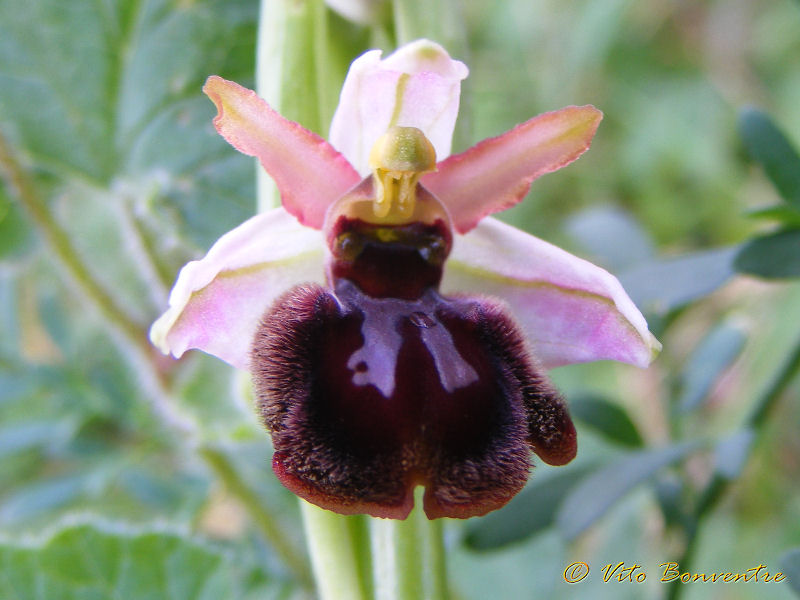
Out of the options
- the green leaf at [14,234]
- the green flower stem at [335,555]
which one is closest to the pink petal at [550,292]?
the green flower stem at [335,555]

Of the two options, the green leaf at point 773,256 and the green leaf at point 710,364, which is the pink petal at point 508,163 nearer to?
the green leaf at point 773,256

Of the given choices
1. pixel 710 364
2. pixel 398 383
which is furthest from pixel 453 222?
pixel 710 364

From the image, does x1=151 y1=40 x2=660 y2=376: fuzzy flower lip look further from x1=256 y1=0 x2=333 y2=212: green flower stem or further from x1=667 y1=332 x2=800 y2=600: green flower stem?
x1=667 y1=332 x2=800 y2=600: green flower stem

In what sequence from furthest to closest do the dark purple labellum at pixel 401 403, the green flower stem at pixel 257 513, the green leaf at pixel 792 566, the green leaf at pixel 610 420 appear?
the green flower stem at pixel 257 513
the green leaf at pixel 610 420
the green leaf at pixel 792 566
the dark purple labellum at pixel 401 403

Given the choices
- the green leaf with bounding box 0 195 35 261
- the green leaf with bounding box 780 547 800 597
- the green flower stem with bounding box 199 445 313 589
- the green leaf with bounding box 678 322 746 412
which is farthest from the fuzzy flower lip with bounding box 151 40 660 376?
the green leaf with bounding box 0 195 35 261

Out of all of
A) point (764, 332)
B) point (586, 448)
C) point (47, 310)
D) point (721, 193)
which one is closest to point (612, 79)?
point (721, 193)

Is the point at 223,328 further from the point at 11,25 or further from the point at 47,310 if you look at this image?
the point at 47,310
